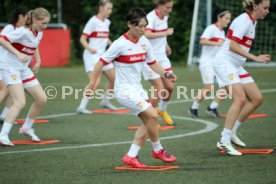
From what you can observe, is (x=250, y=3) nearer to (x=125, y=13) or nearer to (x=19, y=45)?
(x=19, y=45)

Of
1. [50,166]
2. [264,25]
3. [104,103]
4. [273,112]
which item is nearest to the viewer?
[50,166]

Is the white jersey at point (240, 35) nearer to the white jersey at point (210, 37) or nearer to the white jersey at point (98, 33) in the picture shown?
the white jersey at point (210, 37)

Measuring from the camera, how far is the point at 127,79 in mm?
9570

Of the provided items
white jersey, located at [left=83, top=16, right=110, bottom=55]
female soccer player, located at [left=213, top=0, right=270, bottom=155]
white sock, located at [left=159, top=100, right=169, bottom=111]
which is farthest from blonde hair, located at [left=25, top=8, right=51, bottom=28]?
white jersey, located at [left=83, top=16, right=110, bottom=55]

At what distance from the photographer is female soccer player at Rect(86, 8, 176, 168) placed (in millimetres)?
9445

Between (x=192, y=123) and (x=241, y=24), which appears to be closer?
(x=241, y=24)

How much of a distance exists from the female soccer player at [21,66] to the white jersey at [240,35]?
8.25ft

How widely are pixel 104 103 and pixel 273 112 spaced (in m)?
3.52

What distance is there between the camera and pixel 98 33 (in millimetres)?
16812

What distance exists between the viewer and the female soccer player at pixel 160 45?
13.3m

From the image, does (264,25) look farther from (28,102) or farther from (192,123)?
(192,123)

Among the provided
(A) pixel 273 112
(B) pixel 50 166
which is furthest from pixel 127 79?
(A) pixel 273 112

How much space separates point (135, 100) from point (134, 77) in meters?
0.33

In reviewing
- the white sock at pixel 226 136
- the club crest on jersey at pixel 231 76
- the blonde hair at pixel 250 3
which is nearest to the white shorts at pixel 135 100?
the white sock at pixel 226 136
